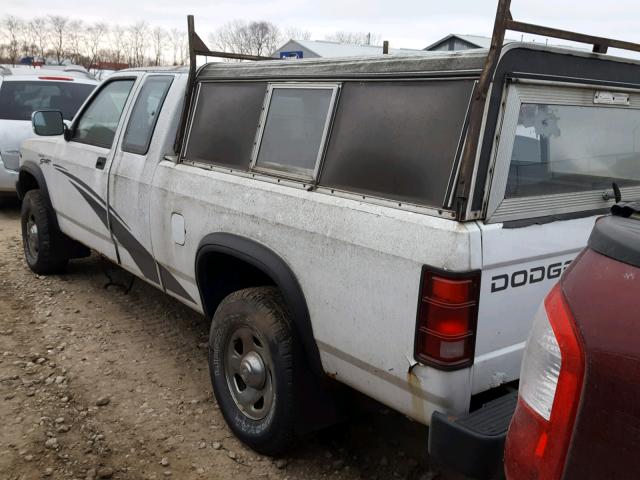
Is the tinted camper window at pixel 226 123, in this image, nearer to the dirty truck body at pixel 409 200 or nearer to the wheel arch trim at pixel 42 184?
the dirty truck body at pixel 409 200

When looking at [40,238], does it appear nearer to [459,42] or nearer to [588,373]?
[588,373]

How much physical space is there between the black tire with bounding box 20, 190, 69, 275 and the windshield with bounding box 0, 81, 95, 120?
3075mm

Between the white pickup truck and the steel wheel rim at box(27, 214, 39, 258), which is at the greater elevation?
the white pickup truck

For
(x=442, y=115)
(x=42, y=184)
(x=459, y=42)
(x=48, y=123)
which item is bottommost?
(x=42, y=184)

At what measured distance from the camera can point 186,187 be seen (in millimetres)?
3172

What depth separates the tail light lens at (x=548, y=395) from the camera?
1246 millimetres

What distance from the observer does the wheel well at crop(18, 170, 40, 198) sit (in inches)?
210

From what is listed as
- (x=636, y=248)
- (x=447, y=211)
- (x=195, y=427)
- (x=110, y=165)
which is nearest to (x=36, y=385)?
(x=195, y=427)

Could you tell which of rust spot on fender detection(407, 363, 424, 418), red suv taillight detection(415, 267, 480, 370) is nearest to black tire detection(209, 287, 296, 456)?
rust spot on fender detection(407, 363, 424, 418)

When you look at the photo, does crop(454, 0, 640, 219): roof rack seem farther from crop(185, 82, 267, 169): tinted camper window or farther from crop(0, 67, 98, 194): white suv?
crop(0, 67, 98, 194): white suv

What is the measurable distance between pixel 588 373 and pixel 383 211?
1.10 m

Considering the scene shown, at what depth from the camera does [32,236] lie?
17.5 ft

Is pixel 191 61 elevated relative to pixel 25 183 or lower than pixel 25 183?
elevated

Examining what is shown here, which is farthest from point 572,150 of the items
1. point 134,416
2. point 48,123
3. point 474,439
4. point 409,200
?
point 48,123
